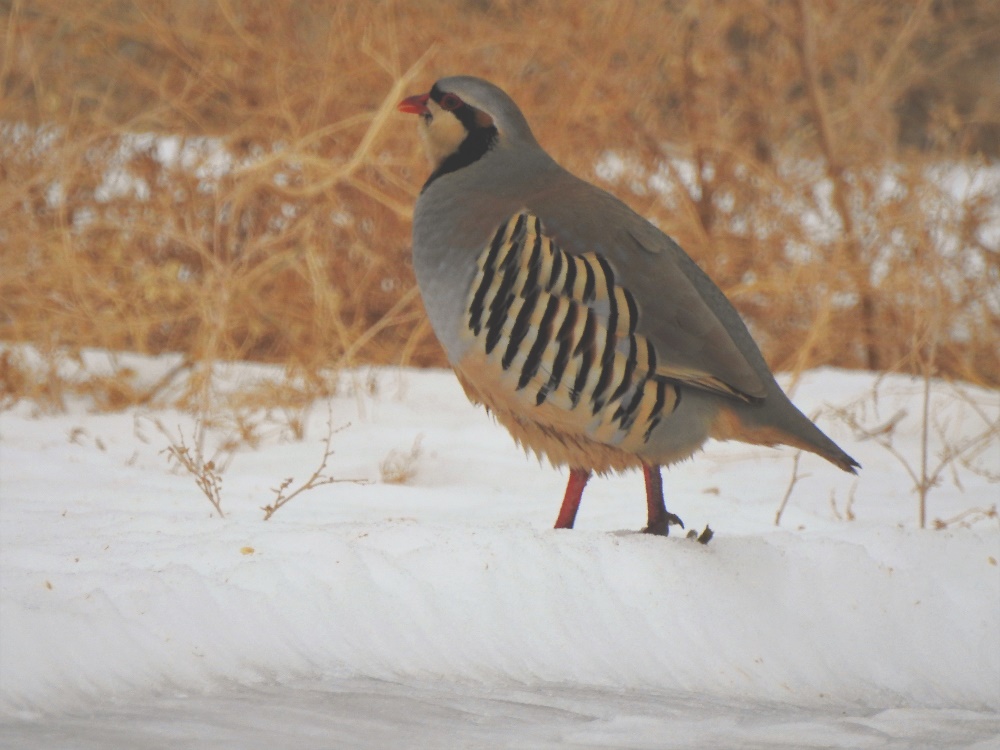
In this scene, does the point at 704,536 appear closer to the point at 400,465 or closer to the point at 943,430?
the point at 400,465

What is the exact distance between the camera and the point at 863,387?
18.4 feet

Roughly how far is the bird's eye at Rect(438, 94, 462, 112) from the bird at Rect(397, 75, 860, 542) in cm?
25

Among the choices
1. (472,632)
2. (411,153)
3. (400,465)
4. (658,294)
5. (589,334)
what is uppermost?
(411,153)

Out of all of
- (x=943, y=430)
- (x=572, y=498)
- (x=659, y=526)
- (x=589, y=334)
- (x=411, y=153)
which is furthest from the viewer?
(x=411, y=153)

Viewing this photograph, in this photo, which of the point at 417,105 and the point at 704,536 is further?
the point at 417,105

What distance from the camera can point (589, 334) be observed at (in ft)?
8.89

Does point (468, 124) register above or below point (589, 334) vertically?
above

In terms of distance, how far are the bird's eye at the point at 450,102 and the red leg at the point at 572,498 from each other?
0.94 meters

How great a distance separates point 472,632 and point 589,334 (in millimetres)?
683

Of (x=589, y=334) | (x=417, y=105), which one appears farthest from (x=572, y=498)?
(x=417, y=105)

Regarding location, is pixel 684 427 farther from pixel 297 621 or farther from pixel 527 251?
pixel 297 621

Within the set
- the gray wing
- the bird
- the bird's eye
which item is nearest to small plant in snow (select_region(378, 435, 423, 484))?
the bird

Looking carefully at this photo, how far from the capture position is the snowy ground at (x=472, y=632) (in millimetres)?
2105

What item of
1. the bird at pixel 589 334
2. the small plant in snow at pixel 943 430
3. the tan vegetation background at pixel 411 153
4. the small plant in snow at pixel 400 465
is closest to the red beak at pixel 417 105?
the bird at pixel 589 334
